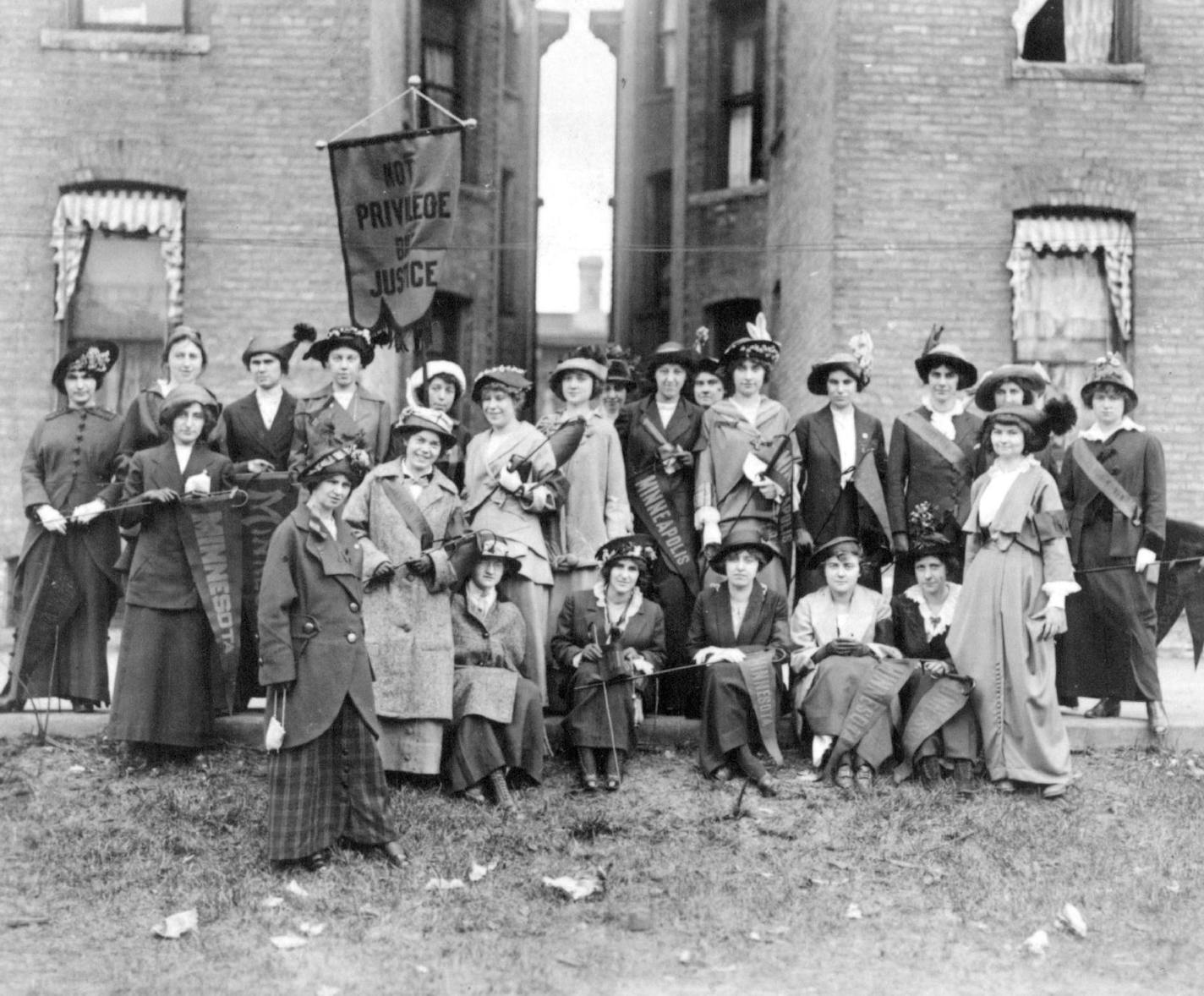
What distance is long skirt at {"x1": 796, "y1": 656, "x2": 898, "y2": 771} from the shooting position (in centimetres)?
764

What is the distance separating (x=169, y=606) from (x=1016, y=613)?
4179 millimetres

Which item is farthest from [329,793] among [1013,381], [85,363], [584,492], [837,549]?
[1013,381]

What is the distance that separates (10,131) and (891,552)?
834 cm

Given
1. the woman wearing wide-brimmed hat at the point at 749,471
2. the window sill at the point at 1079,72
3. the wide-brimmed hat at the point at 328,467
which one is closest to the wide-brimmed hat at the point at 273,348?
the wide-brimmed hat at the point at 328,467

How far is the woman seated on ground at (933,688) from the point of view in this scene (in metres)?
7.61

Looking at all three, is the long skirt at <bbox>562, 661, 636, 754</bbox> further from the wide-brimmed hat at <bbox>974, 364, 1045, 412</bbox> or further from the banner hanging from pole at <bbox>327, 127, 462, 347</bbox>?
the wide-brimmed hat at <bbox>974, 364, 1045, 412</bbox>

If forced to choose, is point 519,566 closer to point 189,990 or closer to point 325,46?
point 189,990

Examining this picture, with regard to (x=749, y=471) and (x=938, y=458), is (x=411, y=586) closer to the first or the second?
(x=749, y=471)

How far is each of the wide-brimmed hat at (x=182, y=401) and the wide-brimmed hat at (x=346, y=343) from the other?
2.74 ft

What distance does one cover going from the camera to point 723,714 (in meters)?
7.70

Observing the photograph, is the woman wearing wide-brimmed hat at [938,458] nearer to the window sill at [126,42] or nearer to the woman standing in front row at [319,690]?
the woman standing in front row at [319,690]

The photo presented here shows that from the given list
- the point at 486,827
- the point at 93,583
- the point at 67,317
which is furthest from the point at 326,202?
the point at 486,827

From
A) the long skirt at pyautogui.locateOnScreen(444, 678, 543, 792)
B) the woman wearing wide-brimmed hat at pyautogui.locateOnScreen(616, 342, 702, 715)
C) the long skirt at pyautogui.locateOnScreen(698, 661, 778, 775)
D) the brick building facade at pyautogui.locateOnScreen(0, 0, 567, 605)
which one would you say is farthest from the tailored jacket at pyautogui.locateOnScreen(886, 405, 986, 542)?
the brick building facade at pyautogui.locateOnScreen(0, 0, 567, 605)

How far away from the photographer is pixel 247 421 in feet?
27.2
